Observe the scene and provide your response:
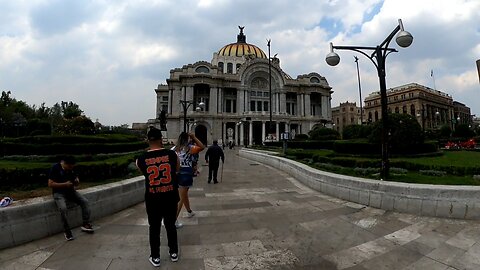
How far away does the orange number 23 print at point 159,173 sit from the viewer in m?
3.54

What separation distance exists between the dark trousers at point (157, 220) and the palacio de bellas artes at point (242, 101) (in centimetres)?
5118

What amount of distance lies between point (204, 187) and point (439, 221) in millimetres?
6682

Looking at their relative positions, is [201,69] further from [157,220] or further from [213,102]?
[157,220]

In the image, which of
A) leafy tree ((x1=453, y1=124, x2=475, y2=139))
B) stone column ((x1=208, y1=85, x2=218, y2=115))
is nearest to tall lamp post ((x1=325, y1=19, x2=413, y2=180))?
leafy tree ((x1=453, y1=124, x2=475, y2=139))

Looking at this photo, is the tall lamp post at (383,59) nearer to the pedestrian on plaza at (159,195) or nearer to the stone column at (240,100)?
the pedestrian on plaza at (159,195)

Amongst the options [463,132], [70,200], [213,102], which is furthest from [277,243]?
[213,102]

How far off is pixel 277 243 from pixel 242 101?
5872cm

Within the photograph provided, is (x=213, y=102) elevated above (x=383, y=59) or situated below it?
above

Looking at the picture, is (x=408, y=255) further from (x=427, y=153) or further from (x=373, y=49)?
(x=427, y=153)

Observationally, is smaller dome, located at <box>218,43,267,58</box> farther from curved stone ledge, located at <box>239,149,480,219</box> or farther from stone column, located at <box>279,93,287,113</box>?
curved stone ledge, located at <box>239,149,480,219</box>

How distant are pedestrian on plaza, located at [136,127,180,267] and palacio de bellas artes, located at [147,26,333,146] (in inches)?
2009

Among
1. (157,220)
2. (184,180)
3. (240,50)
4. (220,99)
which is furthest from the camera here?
(240,50)

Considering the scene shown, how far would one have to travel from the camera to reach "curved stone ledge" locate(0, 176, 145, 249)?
4023 mm

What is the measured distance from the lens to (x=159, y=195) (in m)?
3.52
